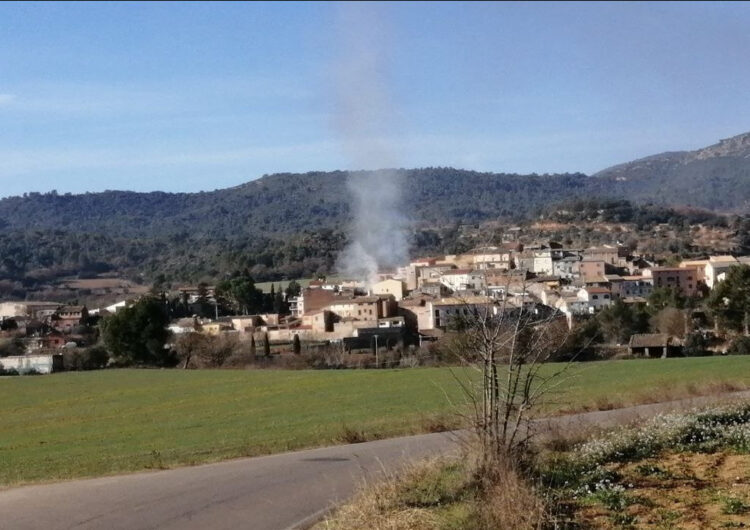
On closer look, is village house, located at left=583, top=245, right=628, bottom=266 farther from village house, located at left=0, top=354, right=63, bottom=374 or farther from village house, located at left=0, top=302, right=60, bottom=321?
village house, located at left=0, top=354, right=63, bottom=374

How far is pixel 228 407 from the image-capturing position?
3130 centimetres

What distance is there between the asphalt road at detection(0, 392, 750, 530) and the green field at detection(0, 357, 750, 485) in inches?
54.4

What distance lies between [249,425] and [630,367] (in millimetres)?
18472

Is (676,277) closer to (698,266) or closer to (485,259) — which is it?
(698,266)

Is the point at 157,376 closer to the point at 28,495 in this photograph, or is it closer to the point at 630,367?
the point at 630,367

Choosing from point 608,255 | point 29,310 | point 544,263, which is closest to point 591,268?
point 544,263

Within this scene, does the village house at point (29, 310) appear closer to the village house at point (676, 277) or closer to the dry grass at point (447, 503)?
the village house at point (676, 277)

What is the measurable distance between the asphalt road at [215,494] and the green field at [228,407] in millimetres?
1383

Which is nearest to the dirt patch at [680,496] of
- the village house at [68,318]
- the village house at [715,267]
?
the village house at [715,267]

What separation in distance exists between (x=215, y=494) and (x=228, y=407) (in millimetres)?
19785

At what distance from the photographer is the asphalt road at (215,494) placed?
33.7ft

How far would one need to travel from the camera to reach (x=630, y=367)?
125ft

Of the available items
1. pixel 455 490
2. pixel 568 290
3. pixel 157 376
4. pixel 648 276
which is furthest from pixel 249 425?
pixel 648 276

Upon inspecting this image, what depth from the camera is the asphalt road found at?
404 inches
